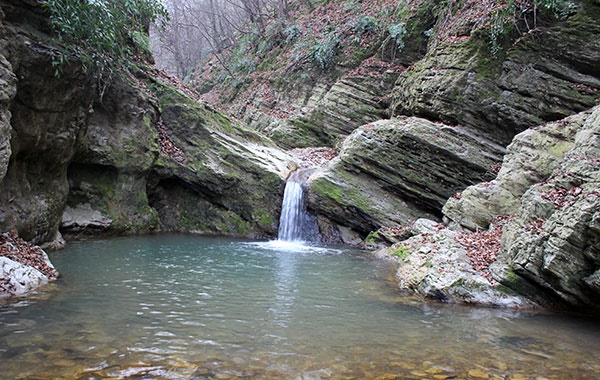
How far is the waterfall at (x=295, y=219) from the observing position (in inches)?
581

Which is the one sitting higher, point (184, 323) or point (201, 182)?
point (201, 182)

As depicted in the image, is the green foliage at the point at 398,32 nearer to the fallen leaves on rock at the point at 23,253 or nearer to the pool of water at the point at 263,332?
the pool of water at the point at 263,332

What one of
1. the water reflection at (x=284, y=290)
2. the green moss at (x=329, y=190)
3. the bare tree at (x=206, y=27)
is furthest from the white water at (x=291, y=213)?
the bare tree at (x=206, y=27)

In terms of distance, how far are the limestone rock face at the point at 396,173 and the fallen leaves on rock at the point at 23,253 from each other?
29.6ft

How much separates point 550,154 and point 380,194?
561 cm

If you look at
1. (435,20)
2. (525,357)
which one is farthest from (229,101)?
(525,357)

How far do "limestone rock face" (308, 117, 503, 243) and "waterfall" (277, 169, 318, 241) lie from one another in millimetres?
438

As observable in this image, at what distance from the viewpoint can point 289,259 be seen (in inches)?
415

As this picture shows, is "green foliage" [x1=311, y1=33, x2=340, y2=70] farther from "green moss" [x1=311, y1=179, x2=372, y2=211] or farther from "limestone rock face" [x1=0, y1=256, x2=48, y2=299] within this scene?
"limestone rock face" [x1=0, y1=256, x2=48, y2=299]

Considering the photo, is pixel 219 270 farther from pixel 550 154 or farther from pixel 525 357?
pixel 550 154

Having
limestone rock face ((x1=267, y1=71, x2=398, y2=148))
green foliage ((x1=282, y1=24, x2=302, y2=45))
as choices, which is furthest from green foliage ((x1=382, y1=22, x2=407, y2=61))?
green foliage ((x1=282, y1=24, x2=302, y2=45))

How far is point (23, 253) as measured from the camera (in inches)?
284

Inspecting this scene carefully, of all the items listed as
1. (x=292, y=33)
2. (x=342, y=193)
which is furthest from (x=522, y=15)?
(x=292, y=33)

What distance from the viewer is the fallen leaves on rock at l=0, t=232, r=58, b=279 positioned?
272 inches
